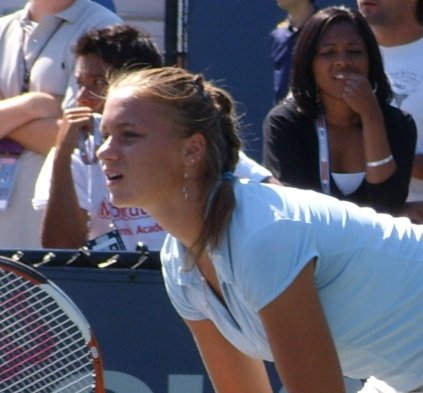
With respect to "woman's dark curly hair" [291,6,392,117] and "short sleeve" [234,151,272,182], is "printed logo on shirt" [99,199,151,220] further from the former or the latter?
"woman's dark curly hair" [291,6,392,117]

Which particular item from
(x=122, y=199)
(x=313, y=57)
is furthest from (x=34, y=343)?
(x=313, y=57)

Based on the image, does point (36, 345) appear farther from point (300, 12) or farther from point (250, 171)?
point (300, 12)

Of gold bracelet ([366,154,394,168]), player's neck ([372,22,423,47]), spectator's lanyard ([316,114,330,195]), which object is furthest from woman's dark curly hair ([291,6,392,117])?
player's neck ([372,22,423,47])

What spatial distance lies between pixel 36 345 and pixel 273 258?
1.15 meters

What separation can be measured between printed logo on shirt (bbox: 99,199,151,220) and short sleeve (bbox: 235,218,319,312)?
1.78 meters

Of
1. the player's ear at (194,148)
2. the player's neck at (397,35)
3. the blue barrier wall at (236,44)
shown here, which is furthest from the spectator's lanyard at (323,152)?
the blue barrier wall at (236,44)

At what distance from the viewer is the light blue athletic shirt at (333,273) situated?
2.58 meters

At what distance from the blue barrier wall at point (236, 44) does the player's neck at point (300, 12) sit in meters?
0.74

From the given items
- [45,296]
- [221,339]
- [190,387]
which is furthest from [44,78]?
[221,339]

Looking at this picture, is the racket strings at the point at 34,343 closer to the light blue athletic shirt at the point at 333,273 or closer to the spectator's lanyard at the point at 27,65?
the light blue athletic shirt at the point at 333,273

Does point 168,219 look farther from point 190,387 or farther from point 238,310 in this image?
point 190,387

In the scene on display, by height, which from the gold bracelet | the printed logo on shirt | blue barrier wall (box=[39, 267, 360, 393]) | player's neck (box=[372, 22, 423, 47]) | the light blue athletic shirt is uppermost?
the light blue athletic shirt

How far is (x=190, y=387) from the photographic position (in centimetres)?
427

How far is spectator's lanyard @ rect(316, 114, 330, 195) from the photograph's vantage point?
436cm
